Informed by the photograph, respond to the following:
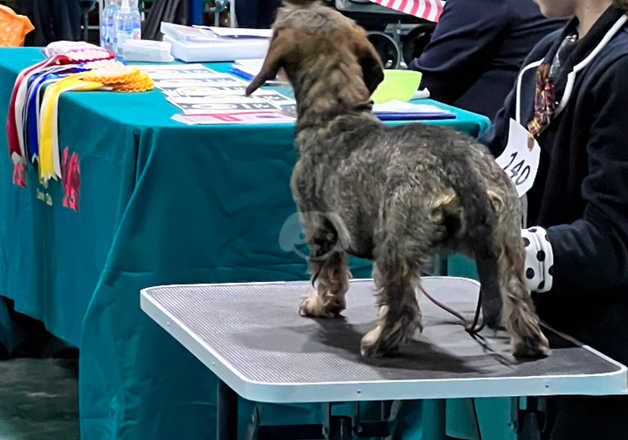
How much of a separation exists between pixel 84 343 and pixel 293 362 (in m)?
1.20

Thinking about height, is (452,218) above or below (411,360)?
above

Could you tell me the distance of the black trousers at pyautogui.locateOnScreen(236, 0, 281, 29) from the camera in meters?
6.39

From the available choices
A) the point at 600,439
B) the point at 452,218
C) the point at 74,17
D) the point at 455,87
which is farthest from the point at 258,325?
the point at 74,17

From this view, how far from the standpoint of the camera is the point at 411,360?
68.7 inches

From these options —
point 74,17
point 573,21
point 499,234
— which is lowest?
point 74,17

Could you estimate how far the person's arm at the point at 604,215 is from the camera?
6.18ft

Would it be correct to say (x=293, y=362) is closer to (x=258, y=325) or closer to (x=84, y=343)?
(x=258, y=325)

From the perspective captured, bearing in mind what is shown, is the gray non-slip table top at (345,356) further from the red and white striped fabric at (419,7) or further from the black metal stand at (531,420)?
the red and white striped fabric at (419,7)

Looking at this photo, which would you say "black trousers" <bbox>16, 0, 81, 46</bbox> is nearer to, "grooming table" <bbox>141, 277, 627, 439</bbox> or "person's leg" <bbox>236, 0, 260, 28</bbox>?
"person's leg" <bbox>236, 0, 260, 28</bbox>

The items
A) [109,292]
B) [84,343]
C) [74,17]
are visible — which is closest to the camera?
[109,292]

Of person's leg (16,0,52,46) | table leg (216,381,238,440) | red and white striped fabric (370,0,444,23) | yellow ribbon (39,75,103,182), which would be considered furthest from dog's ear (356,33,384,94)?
person's leg (16,0,52,46)

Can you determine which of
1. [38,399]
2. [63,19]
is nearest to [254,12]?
[63,19]

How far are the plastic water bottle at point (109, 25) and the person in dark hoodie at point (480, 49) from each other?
0.95m

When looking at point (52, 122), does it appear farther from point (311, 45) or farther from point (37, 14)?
Answer: point (37, 14)
